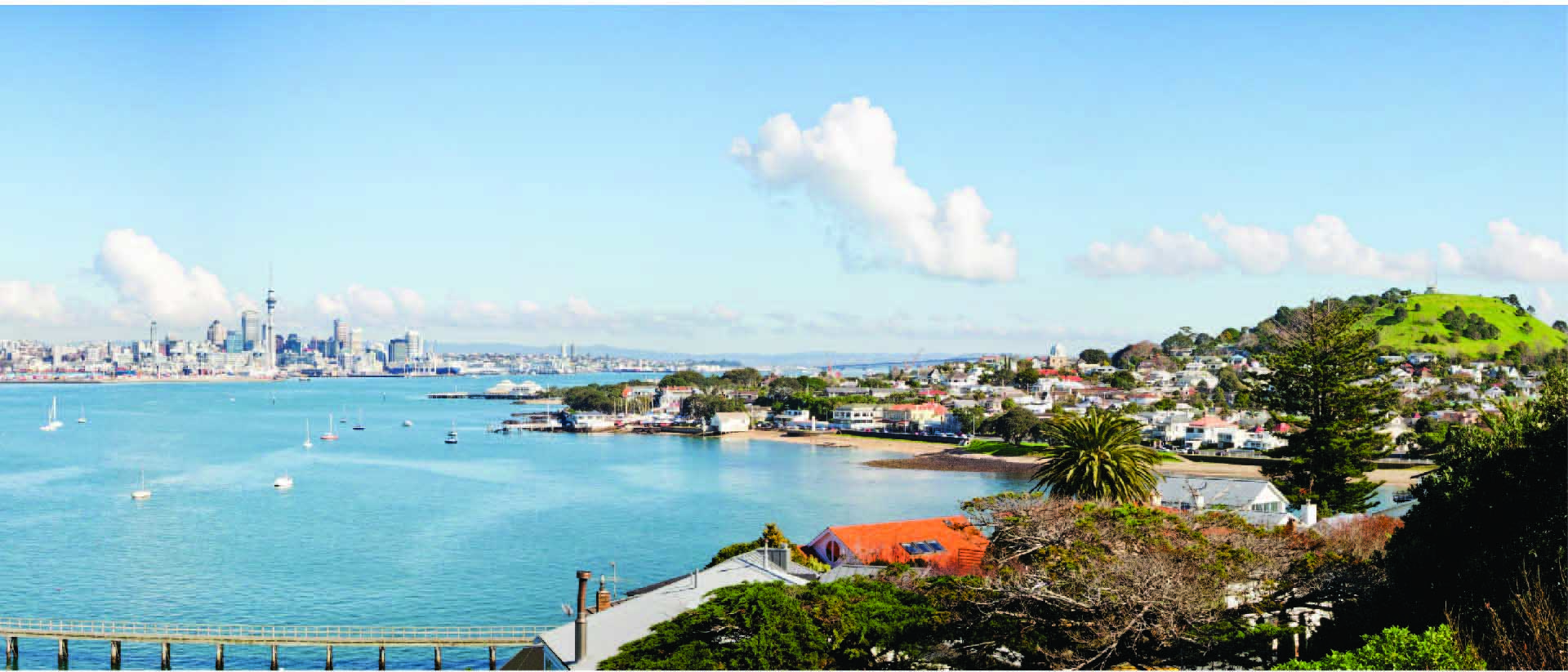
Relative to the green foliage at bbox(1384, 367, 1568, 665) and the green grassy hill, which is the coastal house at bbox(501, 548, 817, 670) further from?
the green grassy hill

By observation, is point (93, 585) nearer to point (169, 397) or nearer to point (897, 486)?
point (897, 486)

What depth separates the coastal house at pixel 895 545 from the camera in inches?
822

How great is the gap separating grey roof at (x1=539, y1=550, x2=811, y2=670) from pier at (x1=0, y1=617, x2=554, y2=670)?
4727 millimetres

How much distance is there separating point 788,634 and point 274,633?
13818 mm

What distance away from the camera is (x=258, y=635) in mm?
21391

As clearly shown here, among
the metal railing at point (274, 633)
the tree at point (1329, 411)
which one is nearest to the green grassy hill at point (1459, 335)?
the tree at point (1329, 411)

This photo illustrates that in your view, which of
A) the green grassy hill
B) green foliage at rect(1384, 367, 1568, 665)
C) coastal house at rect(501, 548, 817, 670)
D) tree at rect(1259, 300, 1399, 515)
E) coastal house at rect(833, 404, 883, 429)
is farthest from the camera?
the green grassy hill

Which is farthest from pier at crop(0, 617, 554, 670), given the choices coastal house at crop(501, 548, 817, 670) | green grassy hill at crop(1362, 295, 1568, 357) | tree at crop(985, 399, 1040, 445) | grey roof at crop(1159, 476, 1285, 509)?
green grassy hill at crop(1362, 295, 1568, 357)

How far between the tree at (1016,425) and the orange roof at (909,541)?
47603mm

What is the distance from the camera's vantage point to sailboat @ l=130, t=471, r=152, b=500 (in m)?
40.5

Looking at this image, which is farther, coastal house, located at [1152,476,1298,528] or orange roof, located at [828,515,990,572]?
coastal house, located at [1152,476,1298,528]

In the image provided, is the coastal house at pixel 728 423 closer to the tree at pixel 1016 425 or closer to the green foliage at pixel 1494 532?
the tree at pixel 1016 425

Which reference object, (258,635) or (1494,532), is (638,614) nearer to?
(1494,532)

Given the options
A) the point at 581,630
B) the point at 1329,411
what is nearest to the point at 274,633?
the point at 581,630
